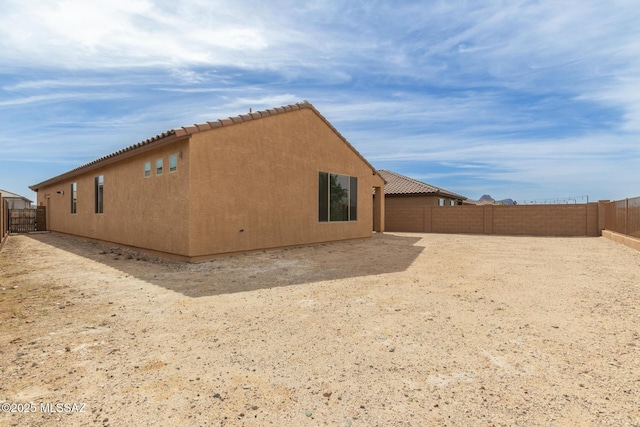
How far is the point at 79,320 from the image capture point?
4250mm

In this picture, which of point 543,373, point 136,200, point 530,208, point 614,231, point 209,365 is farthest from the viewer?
point 530,208

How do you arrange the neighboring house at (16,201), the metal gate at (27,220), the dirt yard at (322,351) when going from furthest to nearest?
the neighboring house at (16,201)
the metal gate at (27,220)
the dirt yard at (322,351)

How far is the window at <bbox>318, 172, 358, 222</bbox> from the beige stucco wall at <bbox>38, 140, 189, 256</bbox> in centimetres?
520

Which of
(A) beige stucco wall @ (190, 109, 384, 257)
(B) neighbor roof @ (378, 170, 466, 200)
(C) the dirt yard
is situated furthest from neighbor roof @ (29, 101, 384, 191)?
(B) neighbor roof @ (378, 170, 466, 200)

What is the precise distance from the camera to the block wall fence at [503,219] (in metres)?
18.4

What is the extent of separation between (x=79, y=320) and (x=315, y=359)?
10.5ft

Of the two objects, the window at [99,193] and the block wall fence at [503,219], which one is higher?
the window at [99,193]

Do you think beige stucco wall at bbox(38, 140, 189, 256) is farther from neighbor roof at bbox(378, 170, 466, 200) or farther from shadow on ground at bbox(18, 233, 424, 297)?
neighbor roof at bbox(378, 170, 466, 200)

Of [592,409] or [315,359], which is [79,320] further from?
[592,409]

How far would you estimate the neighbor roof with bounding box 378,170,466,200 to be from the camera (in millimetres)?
23909

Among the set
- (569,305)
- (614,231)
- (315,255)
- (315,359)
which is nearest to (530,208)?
(614,231)

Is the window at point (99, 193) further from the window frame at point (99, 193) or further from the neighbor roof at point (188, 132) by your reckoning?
the neighbor roof at point (188, 132)

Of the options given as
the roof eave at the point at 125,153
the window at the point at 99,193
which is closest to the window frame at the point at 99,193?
the window at the point at 99,193

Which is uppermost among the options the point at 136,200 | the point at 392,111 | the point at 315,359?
the point at 392,111
